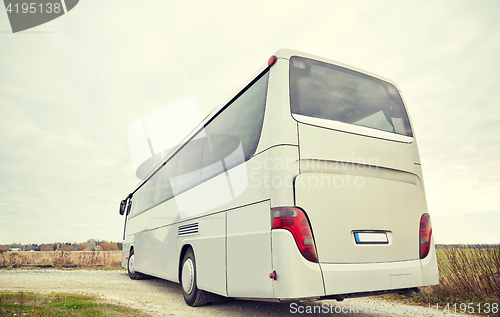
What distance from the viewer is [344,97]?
4.34m

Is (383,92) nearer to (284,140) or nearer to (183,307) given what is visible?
(284,140)

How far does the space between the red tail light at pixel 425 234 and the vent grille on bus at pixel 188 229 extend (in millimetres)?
3485

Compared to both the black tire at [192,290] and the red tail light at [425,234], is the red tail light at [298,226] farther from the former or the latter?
the black tire at [192,290]

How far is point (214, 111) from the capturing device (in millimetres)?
5883

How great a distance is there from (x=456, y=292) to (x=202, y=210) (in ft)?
16.9

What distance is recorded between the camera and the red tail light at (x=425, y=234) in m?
4.10

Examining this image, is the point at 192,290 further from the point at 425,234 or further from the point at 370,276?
the point at 425,234

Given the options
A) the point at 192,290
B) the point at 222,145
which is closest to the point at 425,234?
the point at 222,145

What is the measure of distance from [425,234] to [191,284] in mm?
3835

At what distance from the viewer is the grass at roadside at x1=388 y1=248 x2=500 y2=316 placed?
568cm

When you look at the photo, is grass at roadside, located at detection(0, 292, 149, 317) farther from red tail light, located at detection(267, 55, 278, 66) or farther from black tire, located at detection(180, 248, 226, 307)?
red tail light, located at detection(267, 55, 278, 66)

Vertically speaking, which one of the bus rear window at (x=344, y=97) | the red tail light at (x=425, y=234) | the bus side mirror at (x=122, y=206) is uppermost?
the bus rear window at (x=344, y=97)

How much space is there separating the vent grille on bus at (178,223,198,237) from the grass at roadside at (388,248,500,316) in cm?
419

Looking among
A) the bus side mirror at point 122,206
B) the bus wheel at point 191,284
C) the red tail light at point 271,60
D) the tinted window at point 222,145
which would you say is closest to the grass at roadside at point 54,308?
the bus wheel at point 191,284
